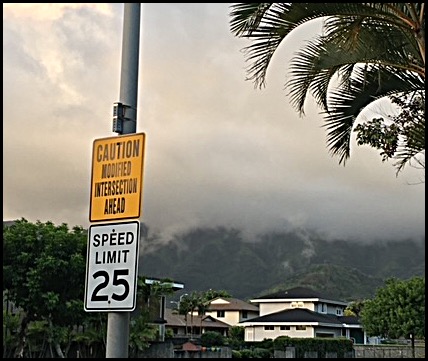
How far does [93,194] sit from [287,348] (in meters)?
53.2

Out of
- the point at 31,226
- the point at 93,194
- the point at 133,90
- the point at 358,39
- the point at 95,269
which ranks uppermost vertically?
the point at 31,226

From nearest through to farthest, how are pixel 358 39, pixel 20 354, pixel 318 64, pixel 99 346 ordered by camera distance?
1. pixel 358 39
2. pixel 318 64
3. pixel 20 354
4. pixel 99 346

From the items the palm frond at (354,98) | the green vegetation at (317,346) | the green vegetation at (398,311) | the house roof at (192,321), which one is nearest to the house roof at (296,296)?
the house roof at (192,321)

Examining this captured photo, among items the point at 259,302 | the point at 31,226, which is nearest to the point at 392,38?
the point at 31,226

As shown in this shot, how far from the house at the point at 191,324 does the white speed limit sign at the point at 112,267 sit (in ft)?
214

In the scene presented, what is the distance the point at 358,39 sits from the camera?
8.02m

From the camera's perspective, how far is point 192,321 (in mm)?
76375

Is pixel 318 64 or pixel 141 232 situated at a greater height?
pixel 318 64

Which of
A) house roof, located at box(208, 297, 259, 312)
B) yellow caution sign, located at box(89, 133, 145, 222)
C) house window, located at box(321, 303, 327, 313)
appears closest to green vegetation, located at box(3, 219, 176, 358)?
yellow caution sign, located at box(89, 133, 145, 222)

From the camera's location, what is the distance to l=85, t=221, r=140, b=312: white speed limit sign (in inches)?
211

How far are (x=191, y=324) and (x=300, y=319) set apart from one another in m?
11.4

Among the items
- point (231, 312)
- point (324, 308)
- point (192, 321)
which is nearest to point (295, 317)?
point (192, 321)

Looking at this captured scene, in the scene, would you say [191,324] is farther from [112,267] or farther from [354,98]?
[112,267]

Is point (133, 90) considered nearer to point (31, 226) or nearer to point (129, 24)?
point (129, 24)
